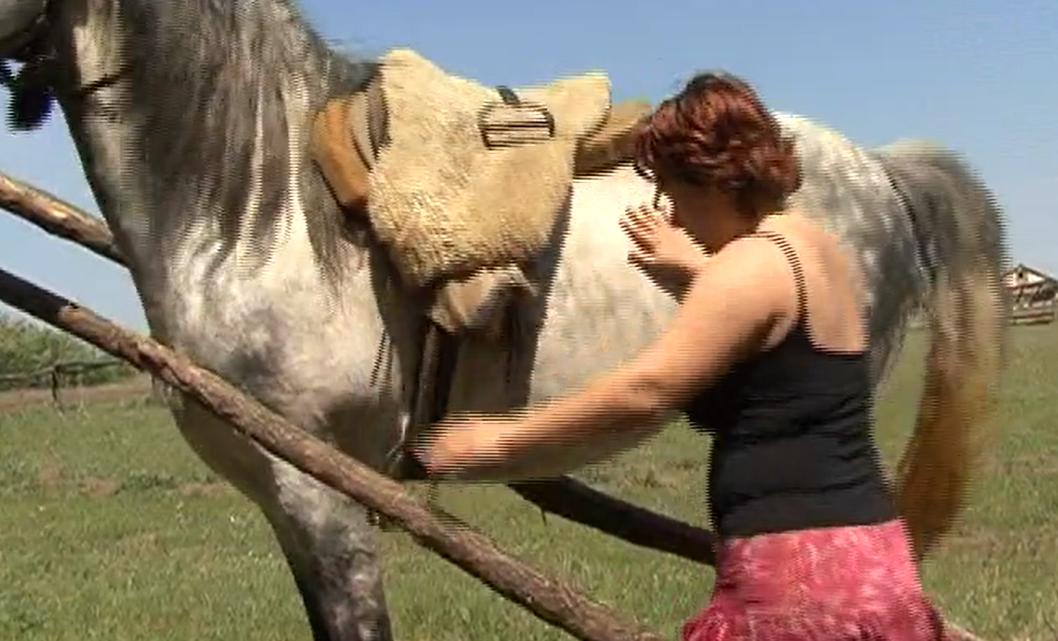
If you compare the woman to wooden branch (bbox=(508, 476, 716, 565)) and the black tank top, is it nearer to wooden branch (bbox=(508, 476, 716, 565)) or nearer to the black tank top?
the black tank top

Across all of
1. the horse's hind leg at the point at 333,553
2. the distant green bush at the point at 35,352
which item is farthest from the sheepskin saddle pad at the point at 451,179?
the distant green bush at the point at 35,352

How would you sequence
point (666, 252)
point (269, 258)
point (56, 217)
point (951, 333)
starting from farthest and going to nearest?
point (951, 333)
point (269, 258)
point (56, 217)
point (666, 252)

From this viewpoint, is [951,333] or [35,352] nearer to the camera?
[951,333]

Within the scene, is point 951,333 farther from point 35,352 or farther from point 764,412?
point 35,352

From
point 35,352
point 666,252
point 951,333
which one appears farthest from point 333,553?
point 35,352

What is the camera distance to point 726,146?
181 cm

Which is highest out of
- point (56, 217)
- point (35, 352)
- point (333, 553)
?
point (56, 217)

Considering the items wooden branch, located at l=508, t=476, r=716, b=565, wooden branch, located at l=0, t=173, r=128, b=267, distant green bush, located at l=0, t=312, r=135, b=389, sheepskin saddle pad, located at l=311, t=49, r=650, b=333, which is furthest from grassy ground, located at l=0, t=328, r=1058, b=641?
distant green bush, located at l=0, t=312, r=135, b=389

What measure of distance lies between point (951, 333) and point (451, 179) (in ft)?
4.66

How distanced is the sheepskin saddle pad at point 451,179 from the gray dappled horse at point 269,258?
85 mm

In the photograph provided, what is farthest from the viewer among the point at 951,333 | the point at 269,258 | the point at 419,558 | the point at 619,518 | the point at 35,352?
the point at 35,352

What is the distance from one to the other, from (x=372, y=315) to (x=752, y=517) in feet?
4.25

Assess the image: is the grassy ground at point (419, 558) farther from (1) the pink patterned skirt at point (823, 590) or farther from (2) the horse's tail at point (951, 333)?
(1) the pink patterned skirt at point (823, 590)

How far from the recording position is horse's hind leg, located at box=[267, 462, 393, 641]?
2.91 metres
